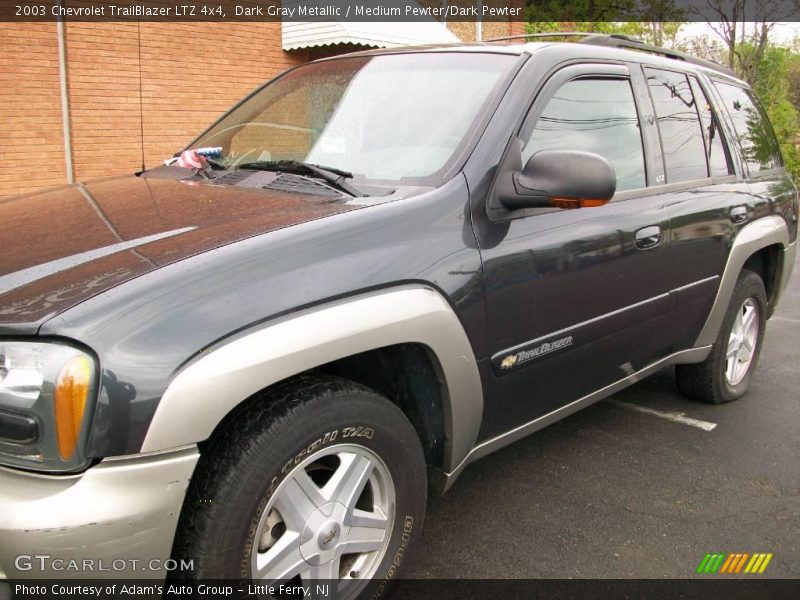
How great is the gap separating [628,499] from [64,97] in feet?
25.3

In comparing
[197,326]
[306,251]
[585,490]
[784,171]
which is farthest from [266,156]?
[784,171]

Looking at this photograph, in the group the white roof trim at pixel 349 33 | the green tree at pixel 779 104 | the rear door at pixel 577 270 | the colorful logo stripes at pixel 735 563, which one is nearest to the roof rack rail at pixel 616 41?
the rear door at pixel 577 270

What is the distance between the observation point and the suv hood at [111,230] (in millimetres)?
1734

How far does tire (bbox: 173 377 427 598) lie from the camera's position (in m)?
1.79

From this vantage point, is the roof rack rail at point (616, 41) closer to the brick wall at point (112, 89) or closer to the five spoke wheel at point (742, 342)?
the five spoke wheel at point (742, 342)

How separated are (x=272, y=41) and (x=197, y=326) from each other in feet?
30.9

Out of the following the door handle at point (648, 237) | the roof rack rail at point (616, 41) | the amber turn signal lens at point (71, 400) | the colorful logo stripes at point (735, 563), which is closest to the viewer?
the amber turn signal lens at point (71, 400)

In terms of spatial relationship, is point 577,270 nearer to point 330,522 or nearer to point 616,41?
point 330,522

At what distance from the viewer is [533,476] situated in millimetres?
3334

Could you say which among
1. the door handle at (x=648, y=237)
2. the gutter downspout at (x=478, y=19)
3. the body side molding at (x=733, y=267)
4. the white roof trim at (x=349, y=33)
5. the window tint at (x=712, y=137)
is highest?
the gutter downspout at (x=478, y=19)

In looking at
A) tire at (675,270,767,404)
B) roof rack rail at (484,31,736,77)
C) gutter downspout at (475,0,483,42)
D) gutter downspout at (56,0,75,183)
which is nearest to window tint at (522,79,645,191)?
roof rack rail at (484,31,736,77)

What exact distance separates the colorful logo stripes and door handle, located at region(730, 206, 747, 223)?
1709mm

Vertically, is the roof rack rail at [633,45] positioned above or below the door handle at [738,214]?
above

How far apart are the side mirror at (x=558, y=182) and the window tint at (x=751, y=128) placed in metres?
2.10
